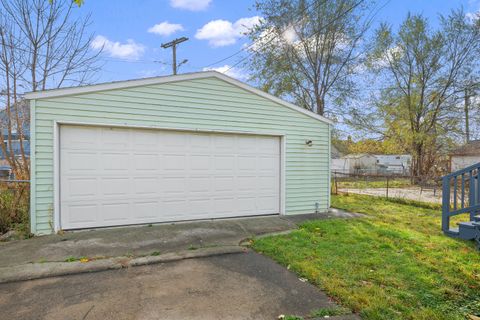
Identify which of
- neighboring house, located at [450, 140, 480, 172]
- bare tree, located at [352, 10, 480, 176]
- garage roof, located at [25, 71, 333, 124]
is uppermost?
bare tree, located at [352, 10, 480, 176]

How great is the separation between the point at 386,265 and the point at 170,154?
4.40 meters

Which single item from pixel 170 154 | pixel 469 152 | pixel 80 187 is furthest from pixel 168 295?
pixel 469 152

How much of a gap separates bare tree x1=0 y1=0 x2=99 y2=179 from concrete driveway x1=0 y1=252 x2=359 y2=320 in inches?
179

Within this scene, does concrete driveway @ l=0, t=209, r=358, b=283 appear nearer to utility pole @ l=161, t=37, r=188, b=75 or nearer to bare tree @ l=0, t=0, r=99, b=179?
bare tree @ l=0, t=0, r=99, b=179

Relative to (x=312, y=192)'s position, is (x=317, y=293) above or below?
below

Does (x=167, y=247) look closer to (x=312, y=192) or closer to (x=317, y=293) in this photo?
(x=317, y=293)

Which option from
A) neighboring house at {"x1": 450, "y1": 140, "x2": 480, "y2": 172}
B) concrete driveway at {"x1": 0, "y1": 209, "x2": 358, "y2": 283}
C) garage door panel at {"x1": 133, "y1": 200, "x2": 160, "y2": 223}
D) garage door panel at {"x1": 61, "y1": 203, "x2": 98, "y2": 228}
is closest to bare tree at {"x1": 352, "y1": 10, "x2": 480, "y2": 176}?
neighboring house at {"x1": 450, "y1": 140, "x2": 480, "y2": 172}

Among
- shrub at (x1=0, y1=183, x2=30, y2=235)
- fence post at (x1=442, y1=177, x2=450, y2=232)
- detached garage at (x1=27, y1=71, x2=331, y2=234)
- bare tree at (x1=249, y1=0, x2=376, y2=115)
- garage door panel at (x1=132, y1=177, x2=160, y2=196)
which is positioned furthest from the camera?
bare tree at (x1=249, y1=0, x2=376, y2=115)

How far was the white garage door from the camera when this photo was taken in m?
5.16

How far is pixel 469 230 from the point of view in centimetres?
463

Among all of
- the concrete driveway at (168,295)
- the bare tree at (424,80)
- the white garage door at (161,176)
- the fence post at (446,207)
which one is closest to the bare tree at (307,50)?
the bare tree at (424,80)

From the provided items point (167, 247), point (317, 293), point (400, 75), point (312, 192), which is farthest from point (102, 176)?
point (400, 75)

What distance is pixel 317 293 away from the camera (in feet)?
9.64

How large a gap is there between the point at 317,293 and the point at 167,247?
2.41 meters
